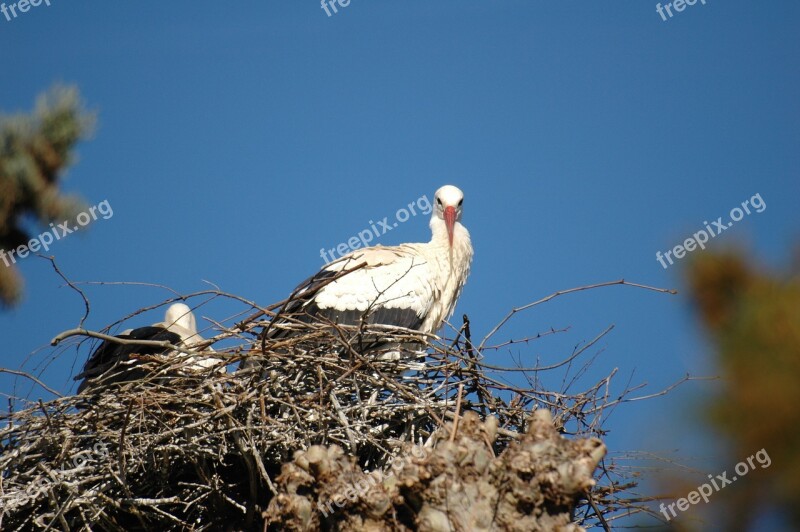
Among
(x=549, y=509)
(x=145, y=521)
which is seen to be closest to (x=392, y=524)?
(x=549, y=509)

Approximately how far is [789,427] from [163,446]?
3.39 metres

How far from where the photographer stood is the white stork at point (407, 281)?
600 centimetres

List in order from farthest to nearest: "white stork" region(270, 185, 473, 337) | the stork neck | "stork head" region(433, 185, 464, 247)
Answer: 1. "stork head" region(433, 185, 464, 247)
2. the stork neck
3. "white stork" region(270, 185, 473, 337)

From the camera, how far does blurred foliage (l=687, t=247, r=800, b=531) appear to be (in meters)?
1.33

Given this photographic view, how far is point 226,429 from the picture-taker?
4152 millimetres

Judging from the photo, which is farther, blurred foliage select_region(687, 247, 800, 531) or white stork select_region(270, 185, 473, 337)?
white stork select_region(270, 185, 473, 337)

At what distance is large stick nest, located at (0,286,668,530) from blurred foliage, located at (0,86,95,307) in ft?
3.57

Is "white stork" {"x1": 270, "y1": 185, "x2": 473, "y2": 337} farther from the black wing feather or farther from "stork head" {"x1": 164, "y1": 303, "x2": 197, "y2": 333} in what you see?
Result: "stork head" {"x1": 164, "y1": 303, "x2": 197, "y2": 333}

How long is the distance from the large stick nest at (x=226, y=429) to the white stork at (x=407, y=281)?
43.2 inches

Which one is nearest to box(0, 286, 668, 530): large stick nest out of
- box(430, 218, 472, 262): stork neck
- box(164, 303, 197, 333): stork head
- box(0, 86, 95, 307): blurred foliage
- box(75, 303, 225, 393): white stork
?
box(75, 303, 225, 393): white stork

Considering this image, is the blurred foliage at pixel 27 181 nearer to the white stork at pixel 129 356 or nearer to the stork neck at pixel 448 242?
the white stork at pixel 129 356

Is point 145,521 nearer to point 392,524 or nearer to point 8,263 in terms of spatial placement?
point 392,524

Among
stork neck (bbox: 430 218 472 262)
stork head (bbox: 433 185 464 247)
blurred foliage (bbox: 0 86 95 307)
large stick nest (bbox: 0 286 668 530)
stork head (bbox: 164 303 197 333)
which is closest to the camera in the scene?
blurred foliage (bbox: 0 86 95 307)

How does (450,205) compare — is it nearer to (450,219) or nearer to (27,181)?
(450,219)
